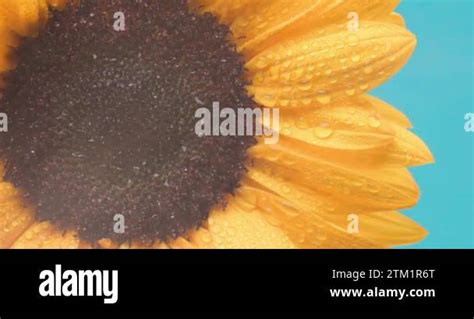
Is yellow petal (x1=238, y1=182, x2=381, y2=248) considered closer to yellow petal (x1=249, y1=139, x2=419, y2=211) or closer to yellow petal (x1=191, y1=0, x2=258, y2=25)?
yellow petal (x1=249, y1=139, x2=419, y2=211)

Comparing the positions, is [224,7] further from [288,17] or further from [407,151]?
[407,151]

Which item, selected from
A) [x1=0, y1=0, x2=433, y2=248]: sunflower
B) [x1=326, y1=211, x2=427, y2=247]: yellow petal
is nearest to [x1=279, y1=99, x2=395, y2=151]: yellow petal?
[x1=0, y1=0, x2=433, y2=248]: sunflower

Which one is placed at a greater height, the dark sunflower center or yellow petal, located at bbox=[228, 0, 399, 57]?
yellow petal, located at bbox=[228, 0, 399, 57]

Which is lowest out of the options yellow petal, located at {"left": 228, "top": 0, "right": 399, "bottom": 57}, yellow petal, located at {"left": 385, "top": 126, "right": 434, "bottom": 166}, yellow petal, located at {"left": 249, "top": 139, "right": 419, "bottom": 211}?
yellow petal, located at {"left": 249, "top": 139, "right": 419, "bottom": 211}

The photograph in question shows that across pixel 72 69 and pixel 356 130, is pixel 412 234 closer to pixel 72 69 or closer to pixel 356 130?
pixel 356 130

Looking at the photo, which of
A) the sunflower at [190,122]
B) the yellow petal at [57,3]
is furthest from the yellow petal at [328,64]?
the yellow petal at [57,3]
